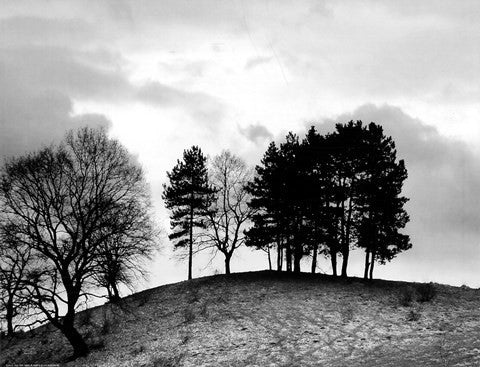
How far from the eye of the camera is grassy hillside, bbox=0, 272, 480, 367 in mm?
21422

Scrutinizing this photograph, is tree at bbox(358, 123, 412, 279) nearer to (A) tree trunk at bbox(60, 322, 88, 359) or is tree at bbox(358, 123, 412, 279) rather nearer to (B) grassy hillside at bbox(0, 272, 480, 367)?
(B) grassy hillside at bbox(0, 272, 480, 367)

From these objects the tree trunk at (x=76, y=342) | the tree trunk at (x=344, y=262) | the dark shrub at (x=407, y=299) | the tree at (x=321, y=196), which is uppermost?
the tree at (x=321, y=196)

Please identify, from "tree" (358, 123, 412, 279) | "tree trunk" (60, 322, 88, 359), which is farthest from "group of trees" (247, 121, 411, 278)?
"tree trunk" (60, 322, 88, 359)

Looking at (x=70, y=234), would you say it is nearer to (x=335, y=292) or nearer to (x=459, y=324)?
(x=335, y=292)

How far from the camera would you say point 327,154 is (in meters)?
45.6

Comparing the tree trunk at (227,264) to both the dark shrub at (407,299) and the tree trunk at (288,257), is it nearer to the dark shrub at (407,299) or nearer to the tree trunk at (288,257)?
the tree trunk at (288,257)

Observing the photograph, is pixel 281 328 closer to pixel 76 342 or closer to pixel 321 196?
pixel 76 342

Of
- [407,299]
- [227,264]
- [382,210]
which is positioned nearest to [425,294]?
[407,299]

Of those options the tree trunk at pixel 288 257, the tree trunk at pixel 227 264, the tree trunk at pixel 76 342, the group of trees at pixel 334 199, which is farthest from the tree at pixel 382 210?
the tree trunk at pixel 76 342

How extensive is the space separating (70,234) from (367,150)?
96.9ft

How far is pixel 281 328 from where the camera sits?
2727cm

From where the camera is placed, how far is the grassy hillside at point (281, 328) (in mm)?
21422

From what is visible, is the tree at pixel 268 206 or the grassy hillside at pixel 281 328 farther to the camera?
the tree at pixel 268 206

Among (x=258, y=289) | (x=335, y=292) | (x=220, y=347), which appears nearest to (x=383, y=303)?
(x=335, y=292)
